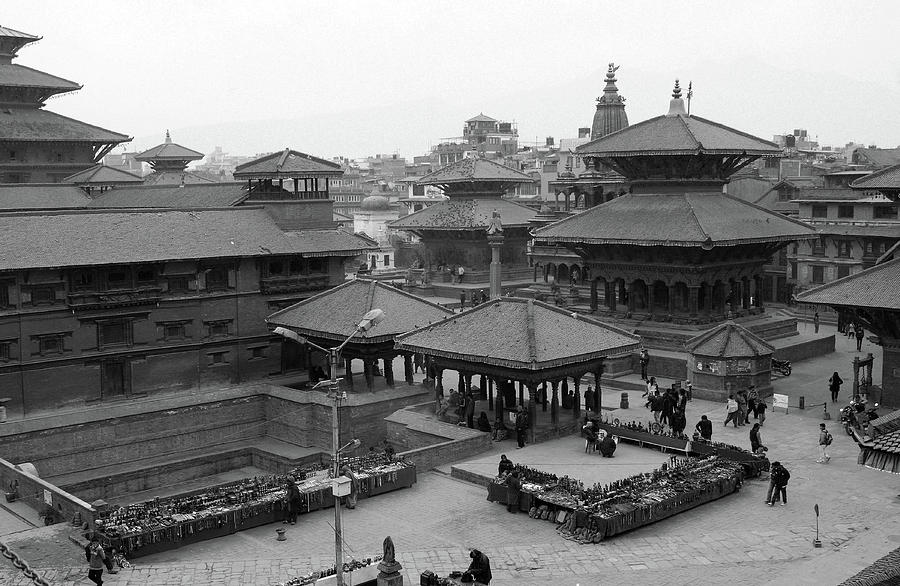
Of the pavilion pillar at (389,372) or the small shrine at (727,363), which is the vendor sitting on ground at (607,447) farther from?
the pavilion pillar at (389,372)

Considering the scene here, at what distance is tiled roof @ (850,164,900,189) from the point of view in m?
38.1

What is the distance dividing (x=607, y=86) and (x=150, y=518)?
5324 cm

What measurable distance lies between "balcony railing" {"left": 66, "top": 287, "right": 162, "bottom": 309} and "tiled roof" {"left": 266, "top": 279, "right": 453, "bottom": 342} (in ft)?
16.7

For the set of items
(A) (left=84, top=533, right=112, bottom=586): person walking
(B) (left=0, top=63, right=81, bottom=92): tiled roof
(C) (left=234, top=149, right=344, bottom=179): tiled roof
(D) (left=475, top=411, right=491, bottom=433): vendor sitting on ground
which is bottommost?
(A) (left=84, top=533, right=112, bottom=586): person walking

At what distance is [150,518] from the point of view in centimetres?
2477

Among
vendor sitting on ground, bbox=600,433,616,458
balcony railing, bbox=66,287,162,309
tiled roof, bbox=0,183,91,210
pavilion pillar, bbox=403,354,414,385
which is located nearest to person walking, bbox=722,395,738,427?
vendor sitting on ground, bbox=600,433,616,458

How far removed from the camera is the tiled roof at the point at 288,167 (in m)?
47.0

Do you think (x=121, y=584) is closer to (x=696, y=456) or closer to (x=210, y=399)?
(x=696, y=456)

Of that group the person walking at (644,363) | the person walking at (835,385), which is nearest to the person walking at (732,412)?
the person walking at (835,385)

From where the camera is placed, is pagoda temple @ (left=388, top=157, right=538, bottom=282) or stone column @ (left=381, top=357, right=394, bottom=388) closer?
stone column @ (left=381, top=357, right=394, bottom=388)

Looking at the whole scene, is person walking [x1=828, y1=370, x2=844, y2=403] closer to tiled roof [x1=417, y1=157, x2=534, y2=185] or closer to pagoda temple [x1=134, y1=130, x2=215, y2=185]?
tiled roof [x1=417, y1=157, x2=534, y2=185]

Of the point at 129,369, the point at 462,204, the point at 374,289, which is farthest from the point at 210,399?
the point at 462,204

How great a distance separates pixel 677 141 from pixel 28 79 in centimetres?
3887

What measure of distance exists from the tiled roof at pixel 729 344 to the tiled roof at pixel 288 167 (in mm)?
18481
